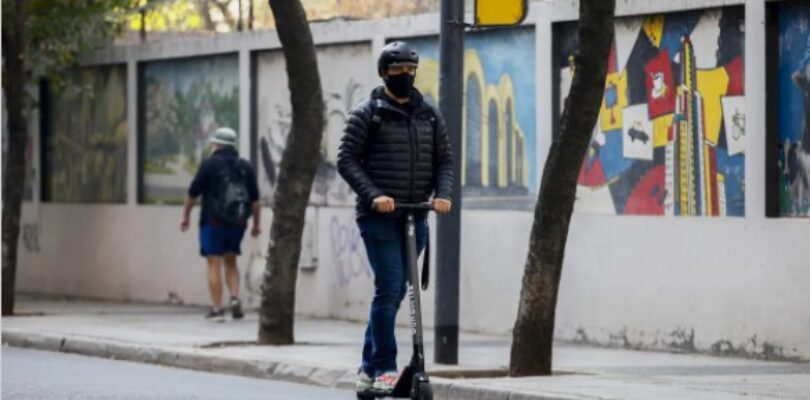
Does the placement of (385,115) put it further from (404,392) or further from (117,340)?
(117,340)

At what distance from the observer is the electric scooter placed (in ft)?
32.5

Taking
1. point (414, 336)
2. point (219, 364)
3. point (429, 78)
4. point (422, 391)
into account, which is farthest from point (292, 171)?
point (422, 391)

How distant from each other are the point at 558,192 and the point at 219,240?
733cm

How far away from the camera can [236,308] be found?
19.0 meters

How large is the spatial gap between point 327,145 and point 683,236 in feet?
17.2

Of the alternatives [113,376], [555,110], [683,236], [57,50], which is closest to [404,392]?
[113,376]

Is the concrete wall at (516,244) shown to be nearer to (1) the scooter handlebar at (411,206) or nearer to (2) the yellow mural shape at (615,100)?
(2) the yellow mural shape at (615,100)

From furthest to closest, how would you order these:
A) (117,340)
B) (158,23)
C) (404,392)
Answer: (158,23)
(117,340)
(404,392)

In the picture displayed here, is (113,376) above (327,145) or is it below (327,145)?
below

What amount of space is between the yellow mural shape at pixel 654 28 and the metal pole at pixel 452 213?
2381 mm

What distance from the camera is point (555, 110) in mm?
16375

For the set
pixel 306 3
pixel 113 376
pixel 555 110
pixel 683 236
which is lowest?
pixel 113 376

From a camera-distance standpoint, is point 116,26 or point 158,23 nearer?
point 116,26

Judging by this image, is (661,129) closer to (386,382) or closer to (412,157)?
(412,157)
